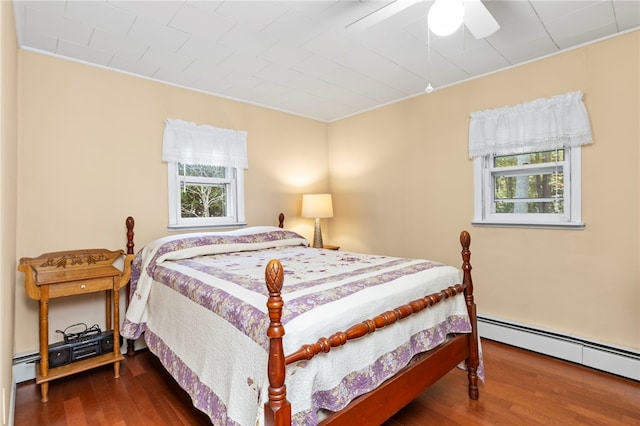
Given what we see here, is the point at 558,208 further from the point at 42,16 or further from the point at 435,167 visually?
the point at 42,16

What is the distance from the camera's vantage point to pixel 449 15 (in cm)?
146

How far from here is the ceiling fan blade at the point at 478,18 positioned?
5.07 feet

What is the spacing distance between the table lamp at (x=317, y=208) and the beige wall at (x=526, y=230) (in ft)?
1.45

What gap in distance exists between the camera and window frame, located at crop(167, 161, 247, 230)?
10.2 ft

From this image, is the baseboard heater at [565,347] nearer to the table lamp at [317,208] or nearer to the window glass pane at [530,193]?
the window glass pane at [530,193]

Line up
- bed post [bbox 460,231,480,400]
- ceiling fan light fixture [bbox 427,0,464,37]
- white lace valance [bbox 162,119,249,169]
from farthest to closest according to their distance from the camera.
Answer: white lace valance [bbox 162,119,249,169] → bed post [bbox 460,231,480,400] → ceiling fan light fixture [bbox 427,0,464,37]

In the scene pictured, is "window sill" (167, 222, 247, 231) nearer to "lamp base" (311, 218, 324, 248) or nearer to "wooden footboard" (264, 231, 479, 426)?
"lamp base" (311, 218, 324, 248)

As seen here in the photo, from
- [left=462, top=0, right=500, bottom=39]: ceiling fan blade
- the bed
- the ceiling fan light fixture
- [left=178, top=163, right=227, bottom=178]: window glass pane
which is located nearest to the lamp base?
[left=178, top=163, right=227, bottom=178]: window glass pane

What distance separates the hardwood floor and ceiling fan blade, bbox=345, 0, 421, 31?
2158 mm

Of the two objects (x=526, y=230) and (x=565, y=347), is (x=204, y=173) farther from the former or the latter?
(x=565, y=347)

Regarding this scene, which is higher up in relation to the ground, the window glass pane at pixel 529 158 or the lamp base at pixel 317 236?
the window glass pane at pixel 529 158

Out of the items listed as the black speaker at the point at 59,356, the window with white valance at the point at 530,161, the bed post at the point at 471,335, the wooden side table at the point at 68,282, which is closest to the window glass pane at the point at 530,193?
the window with white valance at the point at 530,161

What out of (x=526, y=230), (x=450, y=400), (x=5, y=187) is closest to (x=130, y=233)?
(x=5, y=187)

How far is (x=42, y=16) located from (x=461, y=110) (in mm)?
3283
